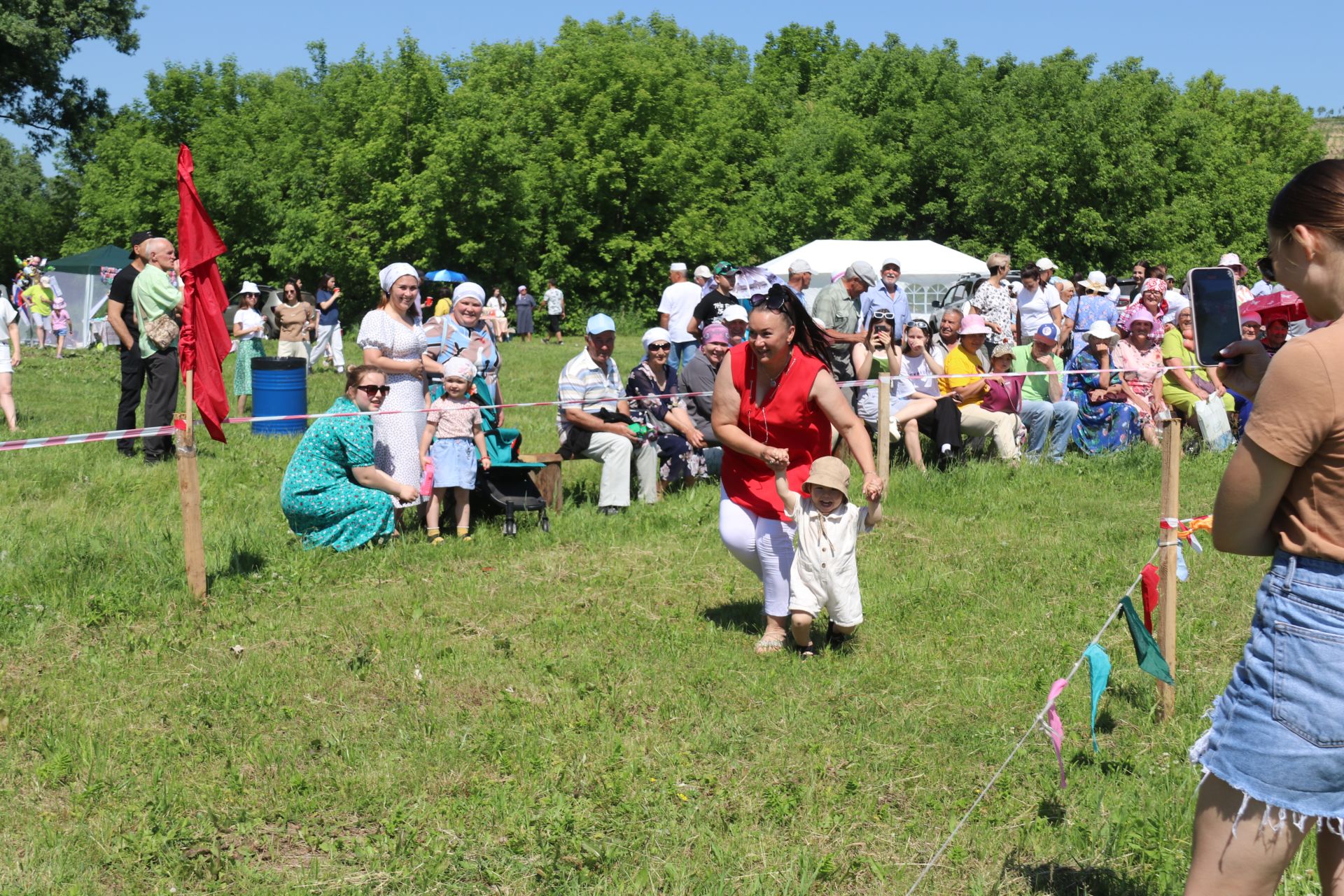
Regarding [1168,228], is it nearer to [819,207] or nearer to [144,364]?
[819,207]

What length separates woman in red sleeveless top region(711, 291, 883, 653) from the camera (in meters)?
6.15

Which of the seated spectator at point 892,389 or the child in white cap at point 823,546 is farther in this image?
the seated spectator at point 892,389

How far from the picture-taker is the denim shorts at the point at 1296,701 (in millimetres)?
2625

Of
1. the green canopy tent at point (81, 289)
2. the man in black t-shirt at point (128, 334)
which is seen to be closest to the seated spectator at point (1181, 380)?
the man in black t-shirt at point (128, 334)

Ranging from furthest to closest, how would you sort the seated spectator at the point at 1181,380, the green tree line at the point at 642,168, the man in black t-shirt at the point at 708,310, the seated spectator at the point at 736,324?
the green tree line at the point at 642,168, the man in black t-shirt at the point at 708,310, the seated spectator at the point at 1181,380, the seated spectator at the point at 736,324

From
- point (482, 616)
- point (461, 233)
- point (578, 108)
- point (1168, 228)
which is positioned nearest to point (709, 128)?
point (578, 108)

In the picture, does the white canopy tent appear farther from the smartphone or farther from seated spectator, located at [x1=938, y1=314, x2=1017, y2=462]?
the smartphone

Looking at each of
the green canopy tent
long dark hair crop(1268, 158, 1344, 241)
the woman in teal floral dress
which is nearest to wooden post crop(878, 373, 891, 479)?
the woman in teal floral dress

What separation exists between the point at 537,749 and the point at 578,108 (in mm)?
42073

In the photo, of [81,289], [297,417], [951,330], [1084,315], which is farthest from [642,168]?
[297,417]

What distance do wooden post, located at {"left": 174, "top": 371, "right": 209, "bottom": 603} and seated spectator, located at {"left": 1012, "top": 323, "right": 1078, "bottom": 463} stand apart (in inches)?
304

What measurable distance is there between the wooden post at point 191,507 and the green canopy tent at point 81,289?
2643cm

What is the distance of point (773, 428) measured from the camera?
6.40 meters

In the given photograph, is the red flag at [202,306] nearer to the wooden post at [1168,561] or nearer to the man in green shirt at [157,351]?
the man in green shirt at [157,351]
